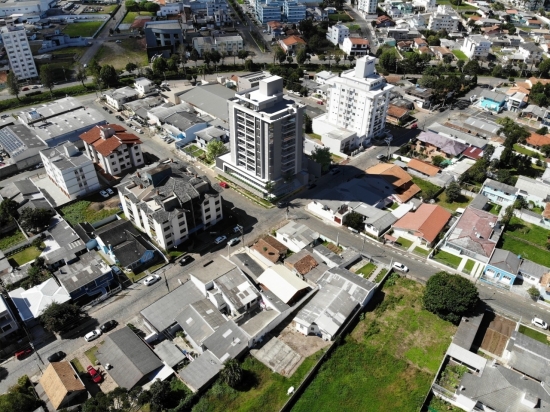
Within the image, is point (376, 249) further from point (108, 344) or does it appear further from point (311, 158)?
point (108, 344)

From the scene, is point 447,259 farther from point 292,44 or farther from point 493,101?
point 292,44


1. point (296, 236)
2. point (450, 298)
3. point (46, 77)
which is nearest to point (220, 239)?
point (296, 236)

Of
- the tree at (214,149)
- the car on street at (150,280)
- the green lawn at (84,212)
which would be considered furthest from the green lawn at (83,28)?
the car on street at (150,280)

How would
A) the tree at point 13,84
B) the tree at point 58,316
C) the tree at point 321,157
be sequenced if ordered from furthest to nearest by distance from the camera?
the tree at point 13,84, the tree at point 321,157, the tree at point 58,316

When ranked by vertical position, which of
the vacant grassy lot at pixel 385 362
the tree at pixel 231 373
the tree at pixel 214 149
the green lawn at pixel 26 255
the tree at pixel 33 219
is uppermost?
the tree at pixel 214 149

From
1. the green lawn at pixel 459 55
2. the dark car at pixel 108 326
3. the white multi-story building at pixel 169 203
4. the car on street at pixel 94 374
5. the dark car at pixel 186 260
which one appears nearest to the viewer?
the car on street at pixel 94 374

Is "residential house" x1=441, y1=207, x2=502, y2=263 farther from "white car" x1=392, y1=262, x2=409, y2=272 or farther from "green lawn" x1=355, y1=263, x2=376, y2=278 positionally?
"green lawn" x1=355, y1=263, x2=376, y2=278

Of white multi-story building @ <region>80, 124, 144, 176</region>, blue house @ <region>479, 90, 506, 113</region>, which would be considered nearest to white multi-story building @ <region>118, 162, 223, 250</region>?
white multi-story building @ <region>80, 124, 144, 176</region>

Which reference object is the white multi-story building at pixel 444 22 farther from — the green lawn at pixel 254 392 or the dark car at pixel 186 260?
the green lawn at pixel 254 392
